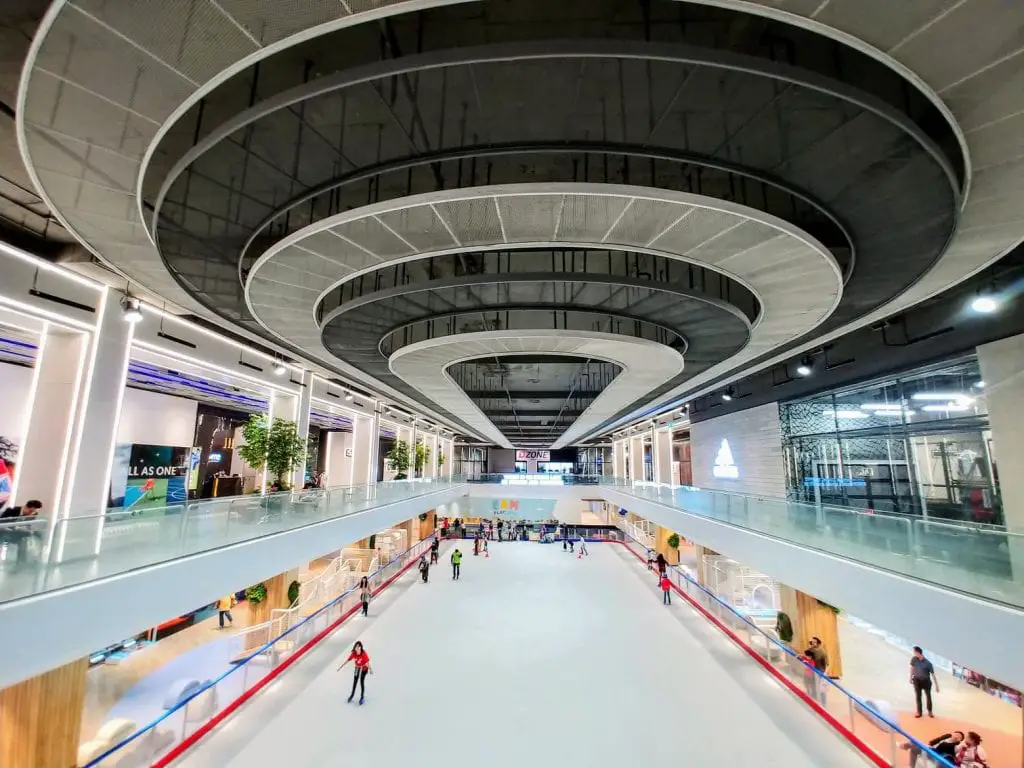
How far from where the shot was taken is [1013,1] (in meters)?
2.90

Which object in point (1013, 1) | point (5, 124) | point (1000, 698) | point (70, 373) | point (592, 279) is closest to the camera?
point (1013, 1)

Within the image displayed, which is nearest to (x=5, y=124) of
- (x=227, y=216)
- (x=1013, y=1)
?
(x=227, y=216)

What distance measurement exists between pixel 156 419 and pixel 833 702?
20739 millimetres

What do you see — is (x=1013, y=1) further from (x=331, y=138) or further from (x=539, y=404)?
(x=539, y=404)

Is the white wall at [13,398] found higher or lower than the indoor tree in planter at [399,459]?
higher

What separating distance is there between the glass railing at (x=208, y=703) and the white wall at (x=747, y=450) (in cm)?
1457

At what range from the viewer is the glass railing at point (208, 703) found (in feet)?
23.0

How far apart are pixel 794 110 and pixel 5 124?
8057 mm

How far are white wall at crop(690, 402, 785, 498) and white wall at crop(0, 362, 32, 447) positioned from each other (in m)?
21.0

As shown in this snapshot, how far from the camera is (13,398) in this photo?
1235 centimetres

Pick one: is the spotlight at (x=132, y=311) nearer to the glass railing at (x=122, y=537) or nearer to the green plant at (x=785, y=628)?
the glass railing at (x=122, y=537)

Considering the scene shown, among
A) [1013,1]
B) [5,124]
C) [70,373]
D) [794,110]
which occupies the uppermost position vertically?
[5,124]

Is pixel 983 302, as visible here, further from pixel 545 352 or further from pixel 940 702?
pixel 940 702

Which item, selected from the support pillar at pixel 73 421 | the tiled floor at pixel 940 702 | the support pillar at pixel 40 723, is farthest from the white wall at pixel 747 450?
the support pillar at pixel 73 421
